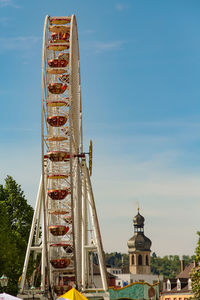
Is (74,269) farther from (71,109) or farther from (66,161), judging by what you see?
(71,109)

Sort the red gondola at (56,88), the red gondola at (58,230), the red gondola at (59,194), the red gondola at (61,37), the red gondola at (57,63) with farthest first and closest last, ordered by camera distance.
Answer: the red gondola at (61,37), the red gondola at (56,88), the red gondola at (57,63), the red gondola at (59,194), the red gondola at (58,230)

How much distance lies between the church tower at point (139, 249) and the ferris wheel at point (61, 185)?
96.2 m

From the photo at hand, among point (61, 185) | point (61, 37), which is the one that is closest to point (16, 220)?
point (61, 185)

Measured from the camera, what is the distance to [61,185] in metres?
54.7

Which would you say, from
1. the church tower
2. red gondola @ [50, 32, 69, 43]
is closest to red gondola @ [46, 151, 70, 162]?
red gondola @ [50, 32, 69, 43]

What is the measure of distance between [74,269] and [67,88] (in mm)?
16564

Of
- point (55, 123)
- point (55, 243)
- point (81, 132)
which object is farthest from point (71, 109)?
point (55, 243)

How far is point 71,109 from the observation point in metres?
52.1

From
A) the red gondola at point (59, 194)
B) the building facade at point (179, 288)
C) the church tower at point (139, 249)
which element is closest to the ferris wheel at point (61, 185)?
the red gondola at point (59, 194)

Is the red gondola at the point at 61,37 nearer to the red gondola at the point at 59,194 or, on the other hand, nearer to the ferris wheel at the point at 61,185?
the ferris wheel at the point at 61,185

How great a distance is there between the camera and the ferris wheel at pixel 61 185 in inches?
2019

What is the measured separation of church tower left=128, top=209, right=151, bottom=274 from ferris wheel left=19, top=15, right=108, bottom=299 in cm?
9624

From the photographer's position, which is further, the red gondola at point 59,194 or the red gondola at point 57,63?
the red gondola at point 57,63

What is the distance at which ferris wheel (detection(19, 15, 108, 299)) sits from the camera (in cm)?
5128
